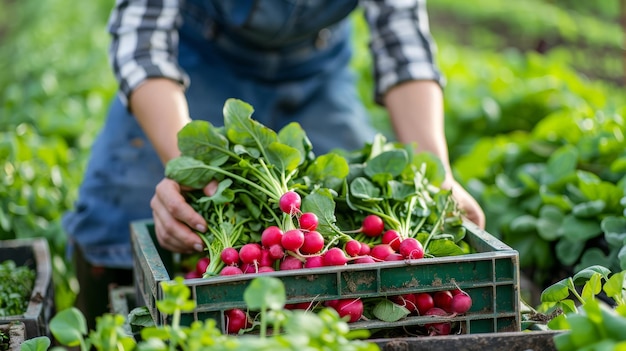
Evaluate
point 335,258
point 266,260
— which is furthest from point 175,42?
point 335,258

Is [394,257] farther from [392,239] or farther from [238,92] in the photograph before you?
[238,92]

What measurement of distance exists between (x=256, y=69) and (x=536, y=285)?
1.35 metres

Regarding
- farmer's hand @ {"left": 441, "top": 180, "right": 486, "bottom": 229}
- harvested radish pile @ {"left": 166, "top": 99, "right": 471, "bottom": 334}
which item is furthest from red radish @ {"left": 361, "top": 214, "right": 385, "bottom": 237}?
farmer's hand @ {"left": 441, "top": 180, "right": 486, "bottom": 229}

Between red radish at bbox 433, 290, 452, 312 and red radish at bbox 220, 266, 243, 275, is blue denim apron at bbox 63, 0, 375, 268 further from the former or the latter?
red radish at bbox 433, 290, 452, 312

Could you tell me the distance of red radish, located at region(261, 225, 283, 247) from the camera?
6.44 feet

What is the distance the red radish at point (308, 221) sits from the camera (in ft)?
6.39

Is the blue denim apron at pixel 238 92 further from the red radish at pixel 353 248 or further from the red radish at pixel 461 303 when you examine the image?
the red radish at pixel 461 303

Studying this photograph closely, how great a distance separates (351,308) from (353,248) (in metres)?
0.17

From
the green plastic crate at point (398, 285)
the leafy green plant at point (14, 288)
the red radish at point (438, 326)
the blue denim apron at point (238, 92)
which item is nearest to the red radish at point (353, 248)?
the green plastic crate at point (398, 285)

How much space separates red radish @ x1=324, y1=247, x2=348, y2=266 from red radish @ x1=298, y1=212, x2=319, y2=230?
78mm

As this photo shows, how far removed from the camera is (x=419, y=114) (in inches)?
112

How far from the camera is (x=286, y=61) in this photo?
331 cm

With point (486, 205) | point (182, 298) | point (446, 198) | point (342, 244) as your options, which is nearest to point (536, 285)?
point (486, 205)

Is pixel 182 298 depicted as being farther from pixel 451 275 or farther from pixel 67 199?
pixel 67 199
